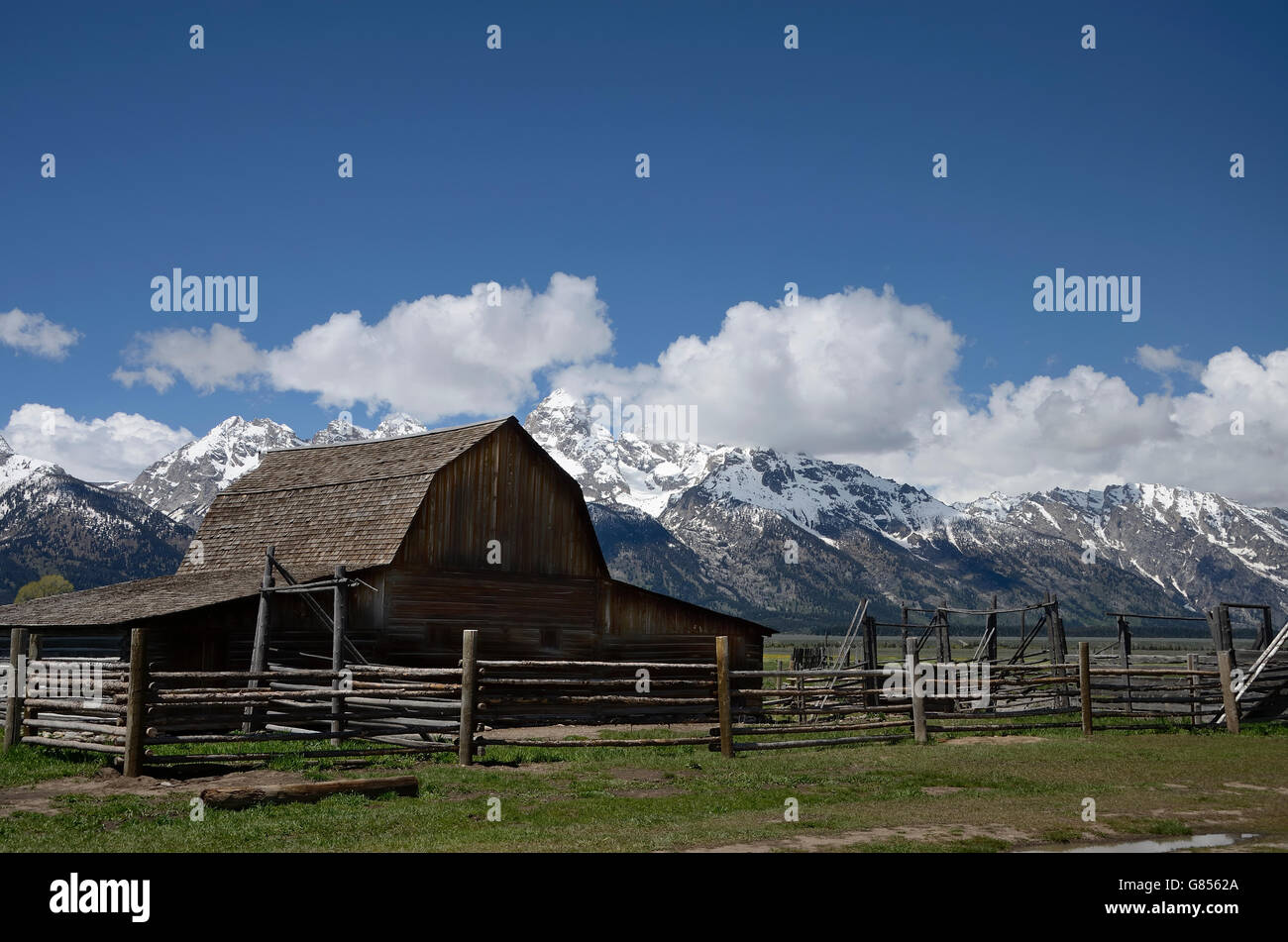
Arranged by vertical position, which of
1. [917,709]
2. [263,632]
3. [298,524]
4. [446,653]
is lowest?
[917,709]

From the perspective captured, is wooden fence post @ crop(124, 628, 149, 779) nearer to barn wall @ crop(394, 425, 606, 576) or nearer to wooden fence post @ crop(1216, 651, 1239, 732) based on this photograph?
barn wall @ crop(394, 425, 606, 576)

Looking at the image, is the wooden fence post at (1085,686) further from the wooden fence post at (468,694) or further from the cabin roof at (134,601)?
the cabin roof at (134,601)

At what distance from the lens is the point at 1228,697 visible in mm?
23281

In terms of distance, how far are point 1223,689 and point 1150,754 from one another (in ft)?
19.1

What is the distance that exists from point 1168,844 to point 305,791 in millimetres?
9593

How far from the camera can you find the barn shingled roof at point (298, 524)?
92.5ft

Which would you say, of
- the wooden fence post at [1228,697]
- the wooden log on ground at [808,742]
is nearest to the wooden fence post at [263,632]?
the wooden log on ground at [808,742]

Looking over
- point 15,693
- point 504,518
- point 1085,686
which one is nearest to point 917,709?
point 1085,686

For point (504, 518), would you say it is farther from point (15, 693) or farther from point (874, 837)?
point (874, 837)
